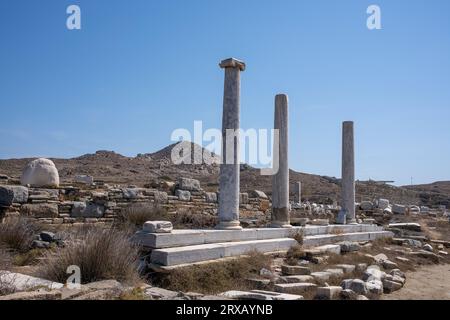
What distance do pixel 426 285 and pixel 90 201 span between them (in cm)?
1027

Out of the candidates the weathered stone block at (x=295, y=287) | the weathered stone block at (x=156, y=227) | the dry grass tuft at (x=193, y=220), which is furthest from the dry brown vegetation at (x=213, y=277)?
the dry grass tuft at (x=193, y=220)

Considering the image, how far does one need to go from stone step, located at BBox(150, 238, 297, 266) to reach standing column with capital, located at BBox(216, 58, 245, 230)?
948mm

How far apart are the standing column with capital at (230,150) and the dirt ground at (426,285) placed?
14.7ft

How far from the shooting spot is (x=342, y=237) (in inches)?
611

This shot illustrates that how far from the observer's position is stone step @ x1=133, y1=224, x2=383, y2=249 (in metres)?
9.20

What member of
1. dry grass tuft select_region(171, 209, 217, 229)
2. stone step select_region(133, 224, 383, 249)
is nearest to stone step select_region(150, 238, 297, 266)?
stone step select_region(133, 224, 383, 249)

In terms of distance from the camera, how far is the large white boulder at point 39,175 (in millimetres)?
14875

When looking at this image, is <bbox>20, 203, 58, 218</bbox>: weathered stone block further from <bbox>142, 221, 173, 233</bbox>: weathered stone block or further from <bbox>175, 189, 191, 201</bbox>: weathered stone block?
<bbox>175, 189, 191, 201</bbox>: weathered stone block

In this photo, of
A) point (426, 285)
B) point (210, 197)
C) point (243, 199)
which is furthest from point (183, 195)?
point (426, 285)

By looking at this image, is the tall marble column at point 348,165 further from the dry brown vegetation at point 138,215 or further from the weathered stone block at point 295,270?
the weathered stone block at point 295,270
